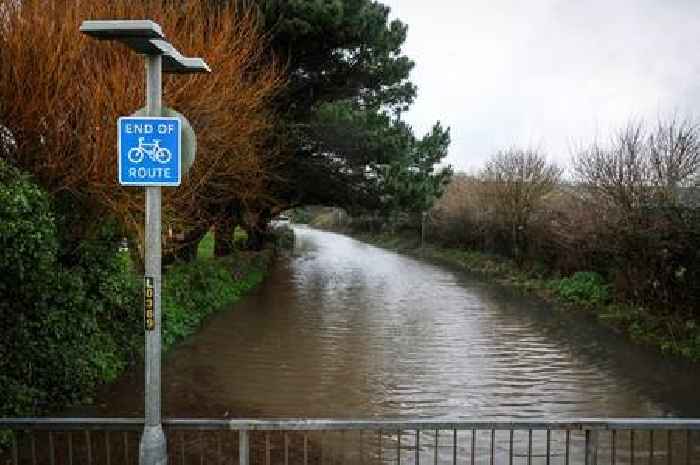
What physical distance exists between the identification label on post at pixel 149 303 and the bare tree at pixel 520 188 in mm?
23177

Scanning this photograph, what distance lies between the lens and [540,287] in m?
21.8

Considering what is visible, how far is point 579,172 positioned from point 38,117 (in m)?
14.3

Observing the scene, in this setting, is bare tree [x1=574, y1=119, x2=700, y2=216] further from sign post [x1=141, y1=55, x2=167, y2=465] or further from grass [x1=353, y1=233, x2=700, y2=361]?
sign post [x1=141, y1=55, x2=167, y2=465]

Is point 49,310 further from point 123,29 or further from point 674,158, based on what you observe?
point 674,158

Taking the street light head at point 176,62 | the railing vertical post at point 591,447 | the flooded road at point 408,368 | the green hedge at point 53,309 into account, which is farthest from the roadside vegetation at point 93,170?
the railing vertical post at point 591,447

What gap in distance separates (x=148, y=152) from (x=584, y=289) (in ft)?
54.7

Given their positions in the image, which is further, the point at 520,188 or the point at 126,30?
the point at 520,188

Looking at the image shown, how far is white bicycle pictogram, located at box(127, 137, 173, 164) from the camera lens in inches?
174

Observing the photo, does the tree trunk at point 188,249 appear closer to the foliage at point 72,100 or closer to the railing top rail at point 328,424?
the foliage at point 72,100

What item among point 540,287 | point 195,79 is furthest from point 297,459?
point 540,287

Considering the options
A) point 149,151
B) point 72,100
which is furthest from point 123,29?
point 72,100

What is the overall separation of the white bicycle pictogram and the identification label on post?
890 millimetres

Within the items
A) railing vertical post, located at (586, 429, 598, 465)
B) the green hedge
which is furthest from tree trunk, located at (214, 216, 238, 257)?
railing vertical post, located at (586, 429, 598, 465)

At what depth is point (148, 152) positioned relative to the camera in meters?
4.43
